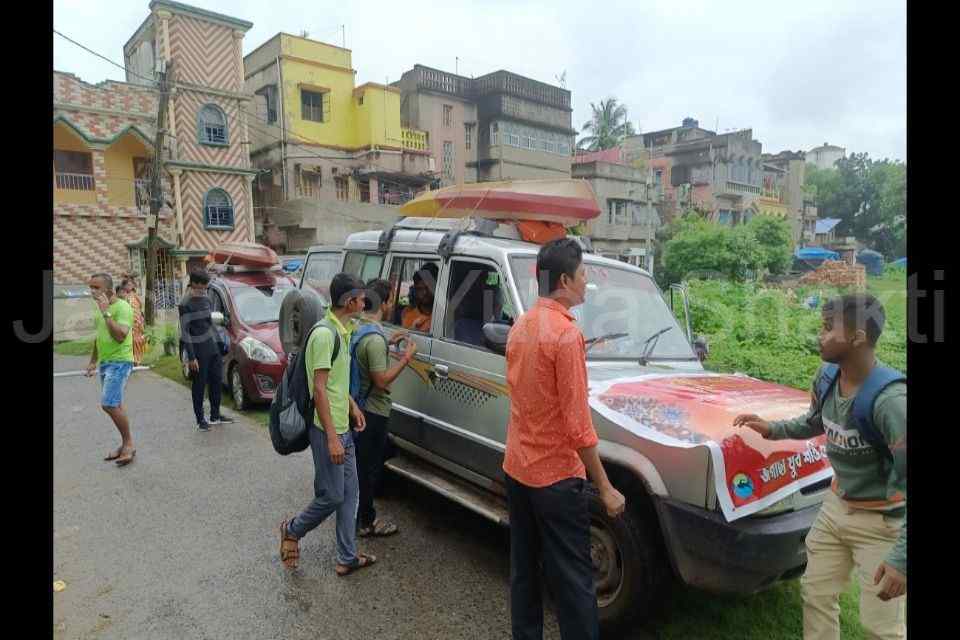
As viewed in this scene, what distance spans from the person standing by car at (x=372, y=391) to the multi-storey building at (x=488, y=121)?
24.3 metres

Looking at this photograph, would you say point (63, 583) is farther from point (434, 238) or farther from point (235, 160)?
point (235, 160)

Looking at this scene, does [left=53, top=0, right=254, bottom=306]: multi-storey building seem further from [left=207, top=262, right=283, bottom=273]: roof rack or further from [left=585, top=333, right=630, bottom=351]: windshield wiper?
[left=585, top=333, right=630, bottom=351]: windshield wiper

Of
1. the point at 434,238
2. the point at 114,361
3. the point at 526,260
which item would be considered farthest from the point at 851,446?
the point at 114,361

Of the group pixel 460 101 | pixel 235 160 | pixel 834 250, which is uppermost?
pixel 460 101

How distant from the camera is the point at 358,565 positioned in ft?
12.4

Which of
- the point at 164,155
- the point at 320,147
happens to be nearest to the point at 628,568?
the point at 164,155

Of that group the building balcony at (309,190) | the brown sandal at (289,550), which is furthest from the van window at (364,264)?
the building balcony at (309,190)

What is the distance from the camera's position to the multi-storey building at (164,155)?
19500mm

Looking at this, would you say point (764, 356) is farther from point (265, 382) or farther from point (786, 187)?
point (786, 187)

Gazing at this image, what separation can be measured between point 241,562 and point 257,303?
5363 millimetres

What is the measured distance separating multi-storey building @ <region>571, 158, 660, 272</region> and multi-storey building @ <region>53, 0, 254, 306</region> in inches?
728

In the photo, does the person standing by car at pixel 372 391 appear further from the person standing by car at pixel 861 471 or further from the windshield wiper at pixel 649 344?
the person standing by car at pixel 861 471
